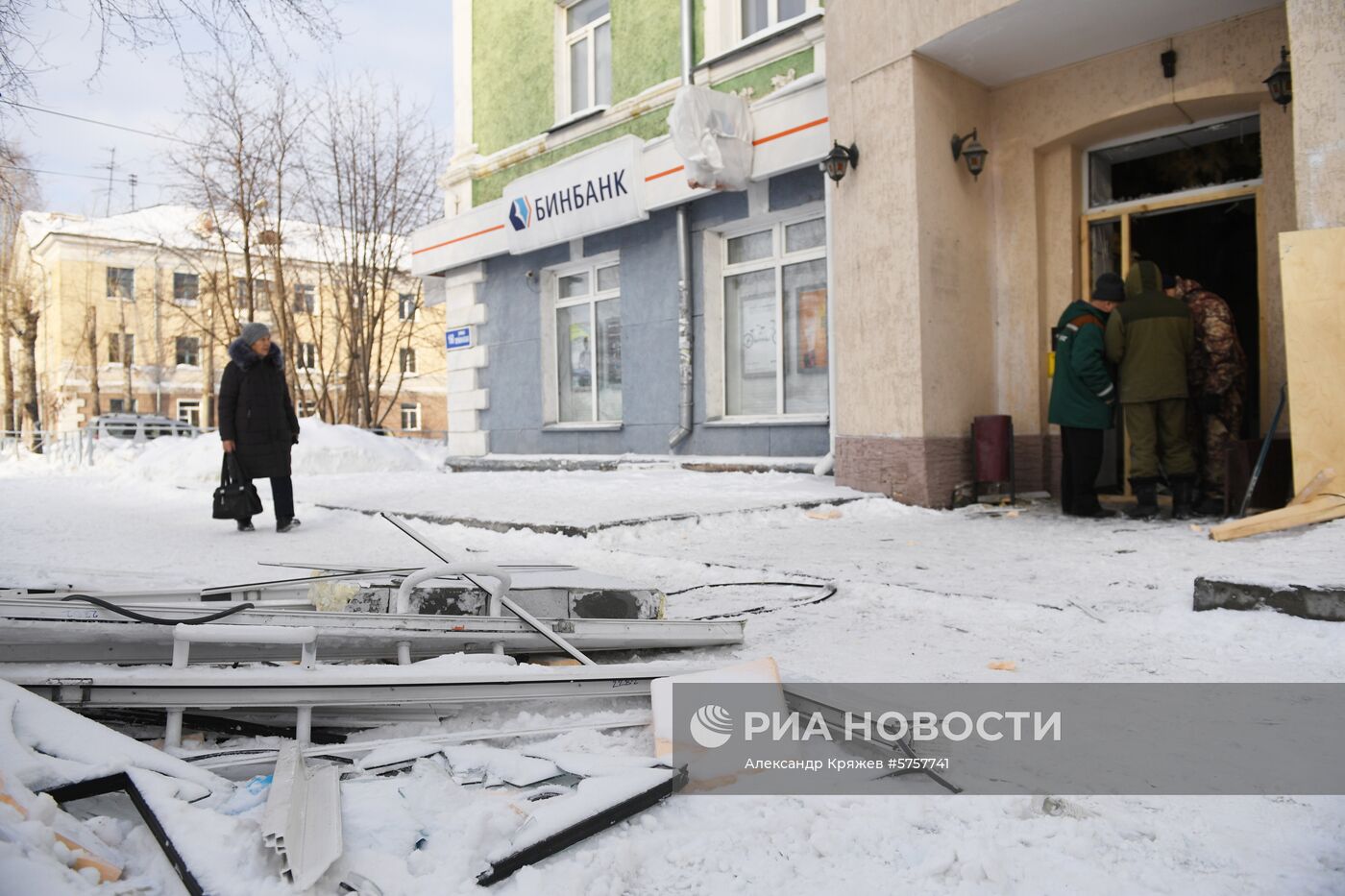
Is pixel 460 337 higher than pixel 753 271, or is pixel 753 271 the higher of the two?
pixel 753 271

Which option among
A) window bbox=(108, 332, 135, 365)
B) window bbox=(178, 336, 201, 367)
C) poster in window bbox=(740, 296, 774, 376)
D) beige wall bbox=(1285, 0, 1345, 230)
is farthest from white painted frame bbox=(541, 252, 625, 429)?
window bbox=(178, 336, 201, 367)

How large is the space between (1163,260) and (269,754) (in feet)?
29.3

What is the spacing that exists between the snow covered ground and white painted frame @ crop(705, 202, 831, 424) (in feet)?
3.70

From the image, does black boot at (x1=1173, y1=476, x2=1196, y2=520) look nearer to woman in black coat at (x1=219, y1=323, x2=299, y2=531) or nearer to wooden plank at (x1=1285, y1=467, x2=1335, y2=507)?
wooden plank at (x1=1285, y1=467, x2=1335, y2=507)

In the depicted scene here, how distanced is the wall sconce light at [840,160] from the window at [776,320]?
1566 millimetres

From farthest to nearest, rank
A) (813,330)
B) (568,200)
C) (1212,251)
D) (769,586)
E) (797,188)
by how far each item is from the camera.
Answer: (568,200) < (813,330) < (797,188) < (1212,251) < (769,586)

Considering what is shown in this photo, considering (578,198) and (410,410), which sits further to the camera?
(410,410)

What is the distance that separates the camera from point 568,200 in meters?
11.6

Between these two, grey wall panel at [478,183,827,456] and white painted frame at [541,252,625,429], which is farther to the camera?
white painted frame at [541,252,625,429]

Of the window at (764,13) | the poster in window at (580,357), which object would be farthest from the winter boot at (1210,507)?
the poster in window at (580,357)

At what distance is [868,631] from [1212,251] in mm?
7393

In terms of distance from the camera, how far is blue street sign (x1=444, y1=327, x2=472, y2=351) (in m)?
14.1

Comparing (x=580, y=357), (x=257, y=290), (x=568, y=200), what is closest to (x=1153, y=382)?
(x=568, y=200)

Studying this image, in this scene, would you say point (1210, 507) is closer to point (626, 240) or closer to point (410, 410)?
point (626, 240)
